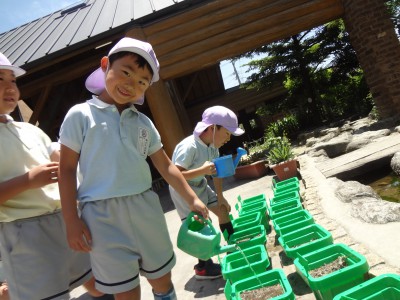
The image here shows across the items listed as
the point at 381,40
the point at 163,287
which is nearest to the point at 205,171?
the point at 163,287

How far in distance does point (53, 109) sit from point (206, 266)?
6.52 m

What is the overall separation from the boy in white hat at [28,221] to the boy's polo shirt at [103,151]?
174mm

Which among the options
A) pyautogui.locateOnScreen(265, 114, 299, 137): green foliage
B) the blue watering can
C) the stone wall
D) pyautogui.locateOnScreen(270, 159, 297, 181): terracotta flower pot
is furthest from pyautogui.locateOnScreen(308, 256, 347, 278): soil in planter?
pyautogui.locateOnScreen(265, 114, 299, 137): green foliage

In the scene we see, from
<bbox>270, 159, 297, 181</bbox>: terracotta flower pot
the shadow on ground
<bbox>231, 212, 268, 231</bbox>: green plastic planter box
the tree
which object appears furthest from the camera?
the tree

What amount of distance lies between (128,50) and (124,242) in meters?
0.94

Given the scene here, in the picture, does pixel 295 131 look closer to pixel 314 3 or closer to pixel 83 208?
pixel 314 3

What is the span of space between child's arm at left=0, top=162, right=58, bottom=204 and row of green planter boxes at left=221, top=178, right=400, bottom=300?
116 centimetres

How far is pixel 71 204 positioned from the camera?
1534mm

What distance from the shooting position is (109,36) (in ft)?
20.7

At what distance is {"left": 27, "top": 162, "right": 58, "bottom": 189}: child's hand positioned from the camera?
160cm

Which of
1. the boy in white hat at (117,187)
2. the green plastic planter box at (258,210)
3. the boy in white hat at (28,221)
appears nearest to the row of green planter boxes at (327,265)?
the green plastic planter box at (258,210)

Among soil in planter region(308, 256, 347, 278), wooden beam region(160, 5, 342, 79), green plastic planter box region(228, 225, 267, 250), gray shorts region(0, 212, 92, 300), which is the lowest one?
soil in planter region(308, 256, 347, 278)

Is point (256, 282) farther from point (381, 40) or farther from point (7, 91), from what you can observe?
point (381, 40)

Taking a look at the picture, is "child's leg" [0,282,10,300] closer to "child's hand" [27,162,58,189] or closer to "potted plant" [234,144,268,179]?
"child's hand" [27,162,58,189]
